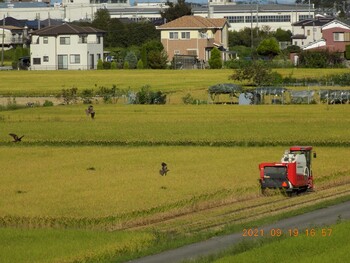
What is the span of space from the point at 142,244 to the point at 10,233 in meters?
2.42

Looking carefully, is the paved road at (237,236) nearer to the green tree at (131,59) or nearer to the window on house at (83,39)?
the window on house at (83,39)

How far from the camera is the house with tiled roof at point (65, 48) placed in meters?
88.2

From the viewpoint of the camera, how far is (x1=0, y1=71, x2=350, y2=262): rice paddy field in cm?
1683

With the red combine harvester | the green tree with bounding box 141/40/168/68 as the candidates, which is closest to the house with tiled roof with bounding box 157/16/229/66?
the green tree with bounding box 141/40/168/68

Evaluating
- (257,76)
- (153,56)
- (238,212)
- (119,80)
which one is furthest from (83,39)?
(238,212)

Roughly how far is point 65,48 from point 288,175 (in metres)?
68.9

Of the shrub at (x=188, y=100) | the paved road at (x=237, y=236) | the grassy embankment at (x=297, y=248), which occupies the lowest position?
the paved road at (x=237, y=236)

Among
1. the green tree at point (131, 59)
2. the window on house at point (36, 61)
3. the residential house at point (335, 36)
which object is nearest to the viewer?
the green tree at point (131, 59)

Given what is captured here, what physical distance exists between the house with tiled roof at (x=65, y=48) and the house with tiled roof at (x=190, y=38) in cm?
798

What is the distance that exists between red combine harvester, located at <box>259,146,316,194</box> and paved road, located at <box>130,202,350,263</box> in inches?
61.7

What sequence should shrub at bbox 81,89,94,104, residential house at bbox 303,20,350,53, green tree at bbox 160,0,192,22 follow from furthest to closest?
green tree at bbox 160,0,192,22 < residential house at bbox 303,20,350,53 < shrub at bbox 81,89,94,104

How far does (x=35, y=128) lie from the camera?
37500mm

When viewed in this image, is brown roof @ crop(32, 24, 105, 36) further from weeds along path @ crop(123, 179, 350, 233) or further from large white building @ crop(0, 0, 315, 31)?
weeds along path @ crop(123, 179, 350, 233)

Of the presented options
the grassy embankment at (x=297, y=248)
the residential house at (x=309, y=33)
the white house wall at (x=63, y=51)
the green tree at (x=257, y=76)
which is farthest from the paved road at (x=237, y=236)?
the residential house at (x=309, y=33)
